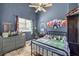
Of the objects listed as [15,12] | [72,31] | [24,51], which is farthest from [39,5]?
[24,51]

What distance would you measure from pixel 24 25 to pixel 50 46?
570mm

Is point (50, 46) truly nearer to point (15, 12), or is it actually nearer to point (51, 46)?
point (51, 46)

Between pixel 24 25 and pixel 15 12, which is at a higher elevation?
pixel 15 12

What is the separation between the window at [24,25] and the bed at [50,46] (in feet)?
0.79

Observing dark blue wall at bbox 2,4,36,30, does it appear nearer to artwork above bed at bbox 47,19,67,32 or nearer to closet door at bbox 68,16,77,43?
artwork above bed at bbox 47,19,67,32

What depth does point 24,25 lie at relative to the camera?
7.19 ft

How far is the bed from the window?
241mm

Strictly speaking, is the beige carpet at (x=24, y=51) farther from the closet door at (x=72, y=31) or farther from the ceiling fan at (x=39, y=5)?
the closet door at (x=72, y=31)

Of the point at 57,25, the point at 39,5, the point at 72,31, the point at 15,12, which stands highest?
the point at 39,5

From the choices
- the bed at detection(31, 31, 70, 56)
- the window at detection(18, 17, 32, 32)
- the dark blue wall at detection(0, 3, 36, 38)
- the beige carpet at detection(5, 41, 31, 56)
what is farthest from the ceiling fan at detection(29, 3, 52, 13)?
the beige carpet at detection(5, 41, 31, 56)

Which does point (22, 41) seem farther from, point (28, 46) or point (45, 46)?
point (45, 46)

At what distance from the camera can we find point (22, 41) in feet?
7.25

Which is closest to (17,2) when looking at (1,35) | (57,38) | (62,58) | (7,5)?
(7,5)

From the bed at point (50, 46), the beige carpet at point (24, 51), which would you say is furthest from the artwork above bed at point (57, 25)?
the beige carpet at point (24, 51)
